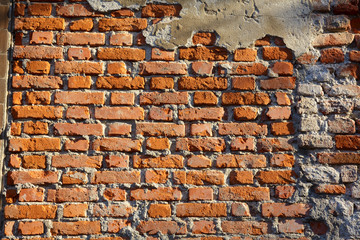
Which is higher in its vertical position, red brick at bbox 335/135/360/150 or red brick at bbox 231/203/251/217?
red brick at bbox 335/135/360/150

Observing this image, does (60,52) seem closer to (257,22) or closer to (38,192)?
(38,192)

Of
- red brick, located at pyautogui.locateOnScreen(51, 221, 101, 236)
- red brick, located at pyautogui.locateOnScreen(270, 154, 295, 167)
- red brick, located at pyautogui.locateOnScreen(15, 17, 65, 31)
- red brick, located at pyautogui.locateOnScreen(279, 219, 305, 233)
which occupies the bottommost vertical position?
red brick, located at pyautogui.locateOnScreen(51, 221, 101, 236)

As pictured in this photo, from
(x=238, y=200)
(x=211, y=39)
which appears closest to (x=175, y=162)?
(x=238, y=200)

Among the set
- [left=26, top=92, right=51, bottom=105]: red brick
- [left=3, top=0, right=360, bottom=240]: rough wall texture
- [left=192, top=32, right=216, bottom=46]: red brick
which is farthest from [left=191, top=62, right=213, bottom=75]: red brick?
[left=26, top=92, right=51, bottom=105]: red brick

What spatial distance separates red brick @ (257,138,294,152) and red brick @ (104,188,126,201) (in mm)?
755

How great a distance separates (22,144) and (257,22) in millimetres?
1434

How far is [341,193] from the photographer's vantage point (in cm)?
192

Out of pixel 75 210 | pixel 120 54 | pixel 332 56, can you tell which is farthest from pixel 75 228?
pixel 332 56

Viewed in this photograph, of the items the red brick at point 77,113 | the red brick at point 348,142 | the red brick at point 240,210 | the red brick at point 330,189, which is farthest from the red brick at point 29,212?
the red brick at point 348,142

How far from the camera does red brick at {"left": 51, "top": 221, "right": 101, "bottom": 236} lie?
6.09 feet

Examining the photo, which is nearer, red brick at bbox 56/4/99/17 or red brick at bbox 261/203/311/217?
red brick at bbox 261/203/311/217

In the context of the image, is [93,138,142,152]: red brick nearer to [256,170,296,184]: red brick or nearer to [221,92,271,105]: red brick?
[221,92,271,105]: red brick

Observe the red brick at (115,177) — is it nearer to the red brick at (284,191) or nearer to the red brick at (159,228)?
the red brick at (159,228)

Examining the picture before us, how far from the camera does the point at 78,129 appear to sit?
1941mm
